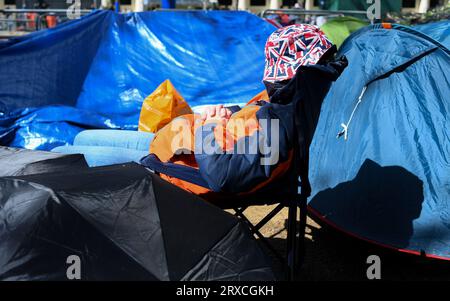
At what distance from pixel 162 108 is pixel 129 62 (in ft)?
8.24

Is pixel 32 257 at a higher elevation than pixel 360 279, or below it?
higher

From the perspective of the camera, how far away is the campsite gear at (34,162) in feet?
8.48

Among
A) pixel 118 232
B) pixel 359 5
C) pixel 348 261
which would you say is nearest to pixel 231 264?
pixel 118 232

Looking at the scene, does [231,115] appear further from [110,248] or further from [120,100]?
[120,100]

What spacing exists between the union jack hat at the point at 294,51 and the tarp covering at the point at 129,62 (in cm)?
355

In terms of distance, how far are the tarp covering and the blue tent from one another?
104 inches

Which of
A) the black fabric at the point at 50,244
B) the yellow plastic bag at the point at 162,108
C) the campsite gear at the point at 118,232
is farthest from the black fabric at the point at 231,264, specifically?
the yellow plastic bag at the point at 162,108

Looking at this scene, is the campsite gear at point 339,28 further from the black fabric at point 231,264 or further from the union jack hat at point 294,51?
the black fabric at point 231,264

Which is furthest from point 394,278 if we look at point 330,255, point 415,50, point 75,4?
point 75,4

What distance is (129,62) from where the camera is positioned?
22.4 feet

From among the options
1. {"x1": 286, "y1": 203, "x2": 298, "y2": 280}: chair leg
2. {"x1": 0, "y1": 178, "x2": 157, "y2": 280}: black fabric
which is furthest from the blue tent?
{"x1": 0, "y1": 178, "x2": 157, "y2": 280}: black fabric
